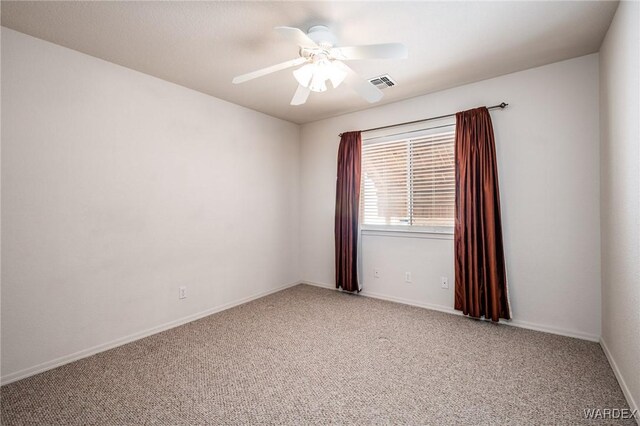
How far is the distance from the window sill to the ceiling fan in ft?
5.76

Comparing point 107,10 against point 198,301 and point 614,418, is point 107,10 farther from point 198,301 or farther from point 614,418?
point 614,418

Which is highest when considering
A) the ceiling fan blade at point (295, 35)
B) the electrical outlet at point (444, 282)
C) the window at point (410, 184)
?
the ceiling fan blade at point (295, 35)

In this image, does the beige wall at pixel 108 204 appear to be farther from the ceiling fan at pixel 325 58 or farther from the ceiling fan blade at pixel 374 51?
the ceiling fan blade at pixel 374 51

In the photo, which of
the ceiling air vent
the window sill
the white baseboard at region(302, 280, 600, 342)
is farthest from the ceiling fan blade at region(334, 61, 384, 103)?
the white baseboard at region(302, 280, 600, 342)

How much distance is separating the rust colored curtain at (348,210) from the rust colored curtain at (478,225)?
121 centimetres

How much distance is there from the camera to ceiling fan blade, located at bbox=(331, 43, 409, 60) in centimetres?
177

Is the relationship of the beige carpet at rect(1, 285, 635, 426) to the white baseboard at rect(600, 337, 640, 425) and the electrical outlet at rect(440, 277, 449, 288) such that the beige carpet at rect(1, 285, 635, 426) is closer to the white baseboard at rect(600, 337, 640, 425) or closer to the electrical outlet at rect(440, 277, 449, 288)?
the white baseboard at rect(600, 337, 640, 425)

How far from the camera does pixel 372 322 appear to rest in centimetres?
300

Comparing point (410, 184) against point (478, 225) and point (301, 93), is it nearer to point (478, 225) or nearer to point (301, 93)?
point (478, 225)

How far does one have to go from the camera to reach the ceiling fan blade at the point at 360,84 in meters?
2.07

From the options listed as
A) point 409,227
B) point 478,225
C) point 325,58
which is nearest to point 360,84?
point 325,58

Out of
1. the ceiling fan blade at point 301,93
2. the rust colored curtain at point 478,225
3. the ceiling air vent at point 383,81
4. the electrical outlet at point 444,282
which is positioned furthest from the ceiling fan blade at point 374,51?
the electrical outlet at point 444,282

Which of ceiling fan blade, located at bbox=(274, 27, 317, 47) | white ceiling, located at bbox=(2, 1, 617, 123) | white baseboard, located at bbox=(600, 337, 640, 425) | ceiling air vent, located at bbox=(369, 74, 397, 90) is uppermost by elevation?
ceiling air vent, located at bbox=(369, 74, 397, 90)

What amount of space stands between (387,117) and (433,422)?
313cm
